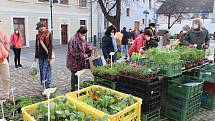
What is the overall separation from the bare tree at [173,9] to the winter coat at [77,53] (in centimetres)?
2628

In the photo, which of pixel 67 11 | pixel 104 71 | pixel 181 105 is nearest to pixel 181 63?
pixel 181 105

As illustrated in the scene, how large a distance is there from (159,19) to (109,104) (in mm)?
43440

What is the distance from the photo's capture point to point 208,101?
4.59m

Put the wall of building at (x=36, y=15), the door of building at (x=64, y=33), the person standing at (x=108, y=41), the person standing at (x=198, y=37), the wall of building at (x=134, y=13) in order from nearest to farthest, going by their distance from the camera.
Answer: the person standing at (x=198, y=37)
the person standing at (x=108, y=41)
the wall of building at (x=36, y=15)
the door of building at (x=64, y=33)
the wall of building at (x=134, y=13)

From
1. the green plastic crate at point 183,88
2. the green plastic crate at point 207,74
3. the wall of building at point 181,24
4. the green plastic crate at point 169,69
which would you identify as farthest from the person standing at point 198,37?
the wall of building at point 181,24

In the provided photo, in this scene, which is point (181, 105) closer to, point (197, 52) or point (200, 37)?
point (197, 52)

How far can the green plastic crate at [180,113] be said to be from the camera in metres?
3.78

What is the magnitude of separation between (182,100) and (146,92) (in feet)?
3.33

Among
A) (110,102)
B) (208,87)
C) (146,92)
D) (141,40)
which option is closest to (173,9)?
(141,40)

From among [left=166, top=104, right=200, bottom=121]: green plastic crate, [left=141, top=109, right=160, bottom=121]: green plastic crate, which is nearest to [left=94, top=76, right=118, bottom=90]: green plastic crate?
[left=141, top=109, right=160, bottom=121]: green plastic crate

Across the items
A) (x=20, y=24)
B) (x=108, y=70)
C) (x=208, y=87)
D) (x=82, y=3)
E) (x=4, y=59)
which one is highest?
(x=82, y=3)

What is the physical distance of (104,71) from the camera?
3.77 m

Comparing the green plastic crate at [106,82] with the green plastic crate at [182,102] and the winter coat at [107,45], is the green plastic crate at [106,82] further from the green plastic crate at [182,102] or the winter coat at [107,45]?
the winter coat at [107,45]

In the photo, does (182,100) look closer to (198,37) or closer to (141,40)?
(141,40)
